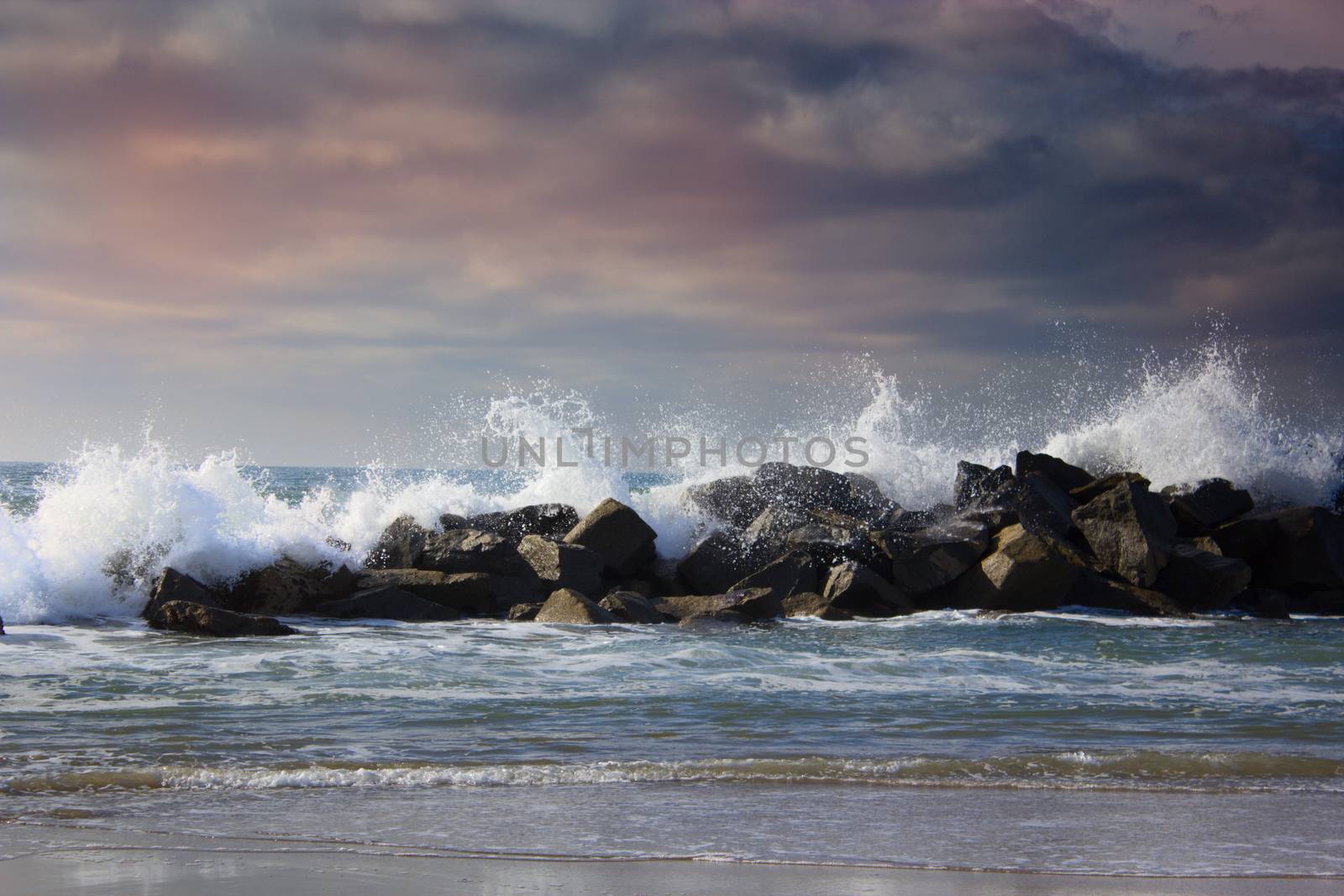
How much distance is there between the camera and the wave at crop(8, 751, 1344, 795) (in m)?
5.29

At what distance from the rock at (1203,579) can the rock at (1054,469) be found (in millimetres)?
2241

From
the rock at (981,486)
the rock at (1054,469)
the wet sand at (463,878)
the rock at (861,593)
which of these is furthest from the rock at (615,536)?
the wet sand at (463,878)

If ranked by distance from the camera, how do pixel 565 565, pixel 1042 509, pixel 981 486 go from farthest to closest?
pixel 981 486, pixel 1042 509, pixel 565 565

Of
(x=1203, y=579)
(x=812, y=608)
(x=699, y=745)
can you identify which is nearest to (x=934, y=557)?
(x=812, y=608)

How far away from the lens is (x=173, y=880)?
12.3 feet

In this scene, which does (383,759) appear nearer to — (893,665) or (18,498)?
(893,665)

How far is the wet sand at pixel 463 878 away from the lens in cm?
367

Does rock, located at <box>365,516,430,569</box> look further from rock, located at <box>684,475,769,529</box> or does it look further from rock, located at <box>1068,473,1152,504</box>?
rock, located at <box>1068,473,1152,504</box>

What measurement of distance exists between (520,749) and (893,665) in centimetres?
414

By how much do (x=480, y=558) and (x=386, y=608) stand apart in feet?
4.88

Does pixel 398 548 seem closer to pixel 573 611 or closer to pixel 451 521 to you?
pixel 451 521

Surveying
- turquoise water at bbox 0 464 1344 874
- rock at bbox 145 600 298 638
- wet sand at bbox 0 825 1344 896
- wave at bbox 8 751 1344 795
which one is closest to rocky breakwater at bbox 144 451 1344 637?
rock at bbox 145 600 298 638

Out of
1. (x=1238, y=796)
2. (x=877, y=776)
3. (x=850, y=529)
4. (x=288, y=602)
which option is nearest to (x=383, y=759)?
(x=877, y=776)

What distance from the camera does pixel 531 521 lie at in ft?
50.9
